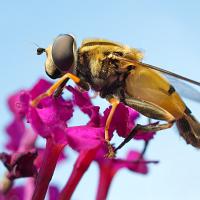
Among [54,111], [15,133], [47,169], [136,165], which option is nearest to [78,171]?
[47,169]

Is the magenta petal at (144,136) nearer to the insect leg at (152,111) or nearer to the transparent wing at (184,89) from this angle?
the insect leg at (152,111)

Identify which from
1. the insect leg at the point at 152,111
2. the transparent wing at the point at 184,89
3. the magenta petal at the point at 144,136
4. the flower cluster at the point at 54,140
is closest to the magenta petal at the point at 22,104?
the flower cluster at the point at 54,140

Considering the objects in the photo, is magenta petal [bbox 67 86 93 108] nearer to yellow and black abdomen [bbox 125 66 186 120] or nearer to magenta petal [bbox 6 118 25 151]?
yellow and black abdomen [bbox 125 66 186 120]

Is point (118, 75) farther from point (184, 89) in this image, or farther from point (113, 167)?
point (113, 167)

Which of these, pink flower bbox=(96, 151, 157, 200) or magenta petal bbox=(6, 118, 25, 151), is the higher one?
magenta petal bbox=(6, 118, 25, 151)

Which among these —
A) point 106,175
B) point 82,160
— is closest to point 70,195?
point 82,160

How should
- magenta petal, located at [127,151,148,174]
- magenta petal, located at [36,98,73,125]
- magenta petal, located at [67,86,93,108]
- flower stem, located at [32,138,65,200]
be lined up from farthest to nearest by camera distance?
magenta petal, located at [127,151,148,174]
magenta petal, located at [67,86,93,108]
magenta petal, located at [36,98,73,125]
flower stem, located at [32,138,65,200]

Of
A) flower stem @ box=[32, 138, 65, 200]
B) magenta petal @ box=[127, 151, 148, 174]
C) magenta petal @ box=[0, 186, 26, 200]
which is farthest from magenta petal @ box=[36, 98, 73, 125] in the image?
magenta petal @ box=[127, 151, 148, 174]
